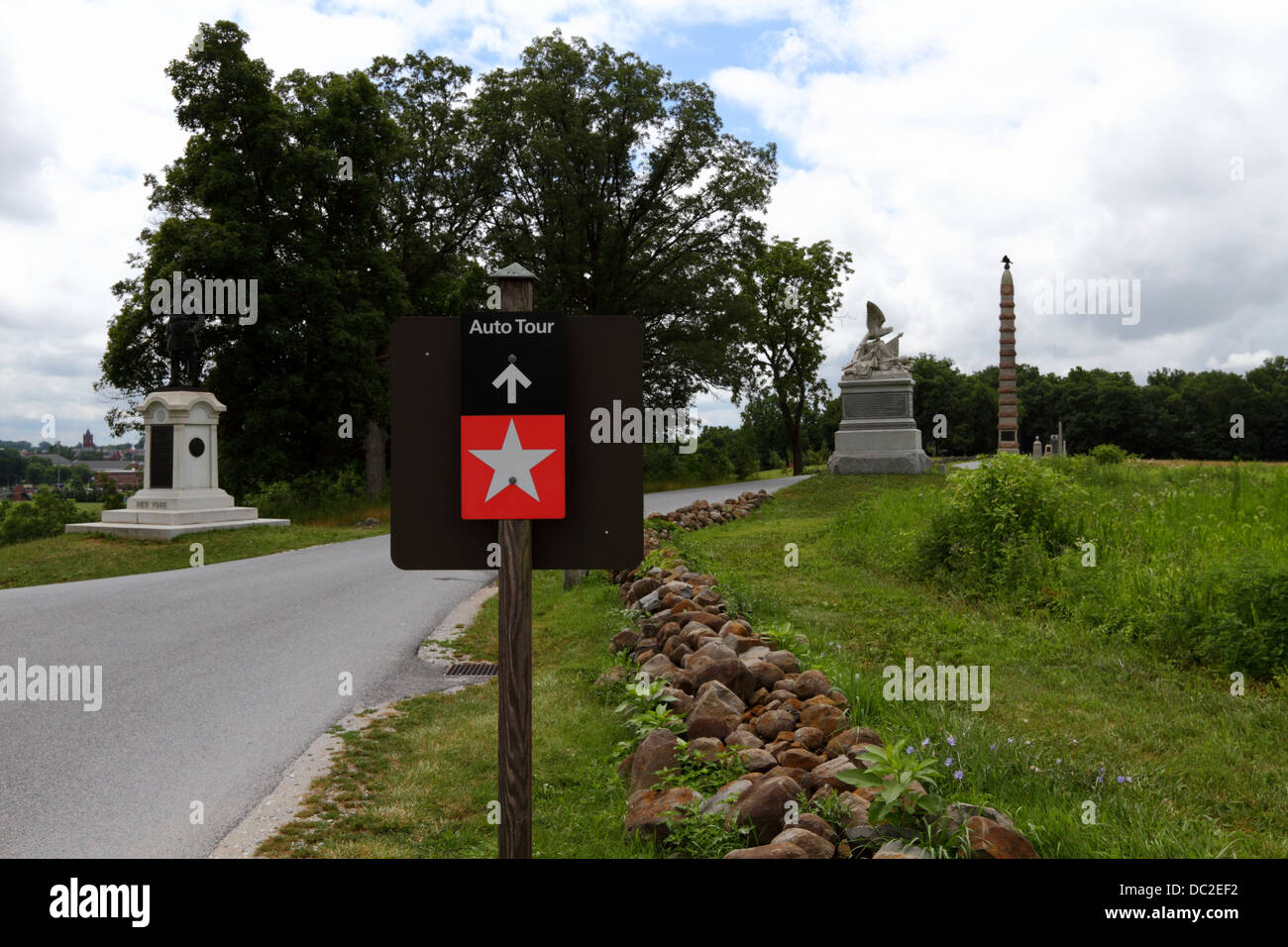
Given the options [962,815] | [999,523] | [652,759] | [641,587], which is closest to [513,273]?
[652,759]

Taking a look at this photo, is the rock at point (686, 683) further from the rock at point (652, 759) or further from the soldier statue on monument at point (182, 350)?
the soldier statue on monument at point (182, 350)

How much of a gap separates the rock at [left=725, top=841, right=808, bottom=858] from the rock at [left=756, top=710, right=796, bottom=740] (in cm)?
139

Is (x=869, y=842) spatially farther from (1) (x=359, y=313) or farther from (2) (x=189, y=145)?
(2) (x=189, y=145)

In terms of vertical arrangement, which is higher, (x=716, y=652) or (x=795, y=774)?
(x=716, y=652)

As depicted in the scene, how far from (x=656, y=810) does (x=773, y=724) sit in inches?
40.9

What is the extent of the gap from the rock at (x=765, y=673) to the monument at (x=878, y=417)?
71.7 ft

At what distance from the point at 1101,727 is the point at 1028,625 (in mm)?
2481

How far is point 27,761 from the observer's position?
5.41 metres

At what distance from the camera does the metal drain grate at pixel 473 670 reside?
24.9ft

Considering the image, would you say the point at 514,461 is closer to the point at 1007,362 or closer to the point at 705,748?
the point at 705,748

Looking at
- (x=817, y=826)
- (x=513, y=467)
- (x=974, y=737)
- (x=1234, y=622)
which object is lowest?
(x=974, y=737)

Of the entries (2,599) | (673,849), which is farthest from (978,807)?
(2,599)

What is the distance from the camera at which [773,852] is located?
3.14 m

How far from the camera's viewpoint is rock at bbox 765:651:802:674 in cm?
555
